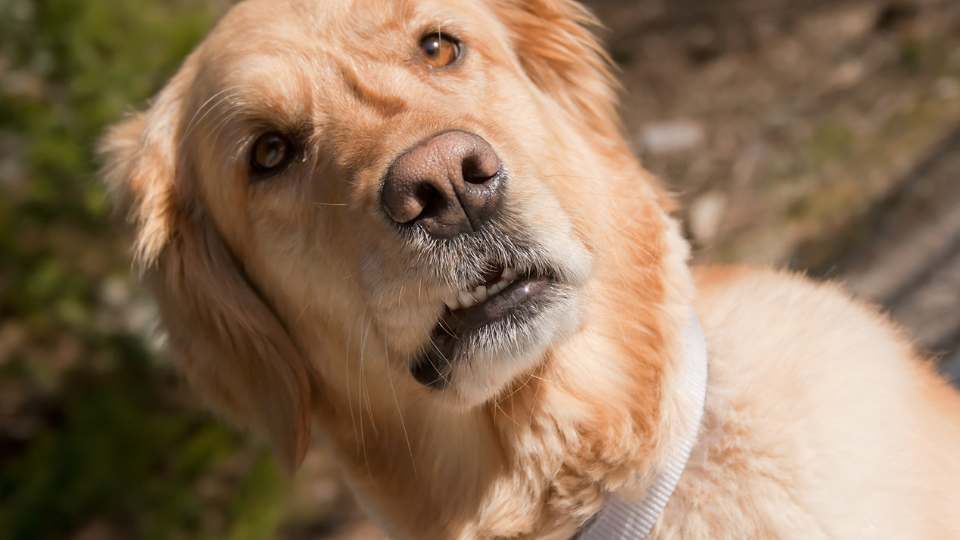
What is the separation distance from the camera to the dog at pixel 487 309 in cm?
229

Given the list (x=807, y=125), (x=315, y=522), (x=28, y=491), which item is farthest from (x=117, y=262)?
(x=807, y=125)

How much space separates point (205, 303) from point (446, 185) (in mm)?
1213

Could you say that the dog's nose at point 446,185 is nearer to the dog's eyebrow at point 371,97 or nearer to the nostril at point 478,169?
the nostril at point 478,169

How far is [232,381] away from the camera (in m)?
2.86

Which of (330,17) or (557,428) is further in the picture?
(330,17)

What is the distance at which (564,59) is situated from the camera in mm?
3109

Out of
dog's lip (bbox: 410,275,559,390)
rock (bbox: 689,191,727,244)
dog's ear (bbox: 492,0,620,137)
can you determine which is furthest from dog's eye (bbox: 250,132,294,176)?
rock (bbox: 689,191,727,244)

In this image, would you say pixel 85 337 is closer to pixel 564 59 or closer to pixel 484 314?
pixel 564 59

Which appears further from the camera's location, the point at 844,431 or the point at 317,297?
the point at 317,297

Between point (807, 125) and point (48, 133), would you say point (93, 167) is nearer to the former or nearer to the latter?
point (48, 133)

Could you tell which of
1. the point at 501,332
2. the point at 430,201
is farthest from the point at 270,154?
the point at 501,332

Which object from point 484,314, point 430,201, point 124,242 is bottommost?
point 124,242

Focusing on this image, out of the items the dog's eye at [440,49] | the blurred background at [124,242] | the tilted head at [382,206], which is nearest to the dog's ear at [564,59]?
the tilted head at [382,206]

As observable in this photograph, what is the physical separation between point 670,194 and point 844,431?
0.96m
